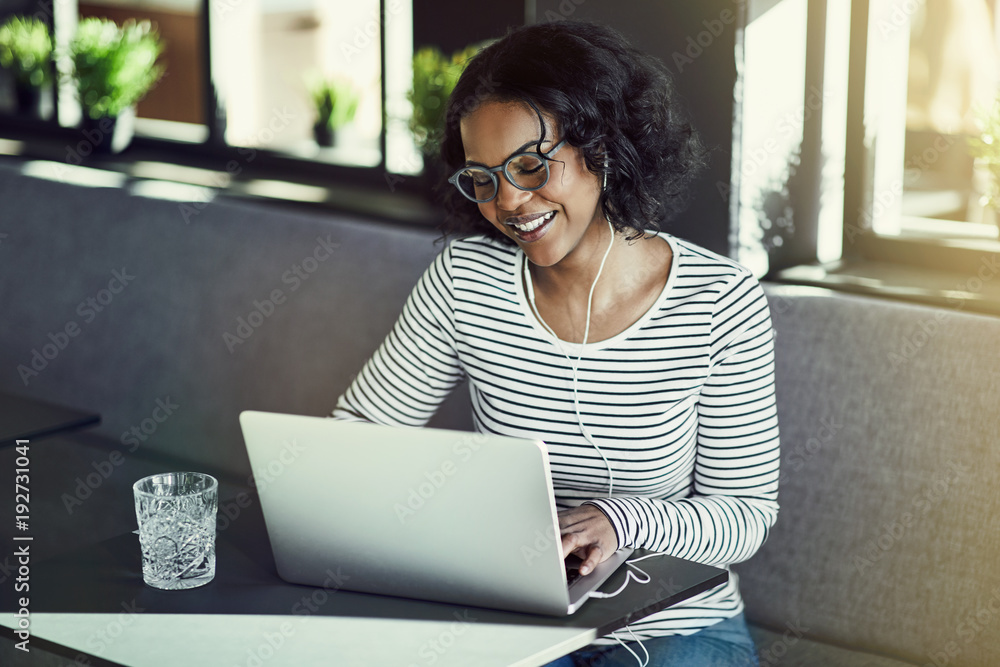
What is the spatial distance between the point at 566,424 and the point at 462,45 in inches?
51.0

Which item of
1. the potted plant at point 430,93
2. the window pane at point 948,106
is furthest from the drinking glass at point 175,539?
the window pane at point 948,106

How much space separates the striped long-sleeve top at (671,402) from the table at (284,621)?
0.25 m

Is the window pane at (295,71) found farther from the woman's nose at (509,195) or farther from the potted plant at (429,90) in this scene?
the woman's nose at (509,195)

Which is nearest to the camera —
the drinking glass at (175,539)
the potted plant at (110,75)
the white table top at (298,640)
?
the white table top at (298,640)

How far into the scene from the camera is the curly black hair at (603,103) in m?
1.37

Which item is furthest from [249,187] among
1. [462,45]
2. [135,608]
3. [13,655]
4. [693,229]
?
[135,608]

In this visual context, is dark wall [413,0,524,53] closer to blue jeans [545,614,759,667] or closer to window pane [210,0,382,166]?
window pane [210,0,382,166]

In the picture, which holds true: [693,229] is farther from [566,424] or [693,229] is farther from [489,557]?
[489,557]

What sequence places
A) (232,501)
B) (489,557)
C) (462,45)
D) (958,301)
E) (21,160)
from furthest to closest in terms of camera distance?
(21,160)
(462,45)
(958,301)
(232,501)
(489,557)

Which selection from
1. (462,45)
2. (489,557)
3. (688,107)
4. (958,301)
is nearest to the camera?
(489,557)

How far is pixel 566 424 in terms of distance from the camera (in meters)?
1.47

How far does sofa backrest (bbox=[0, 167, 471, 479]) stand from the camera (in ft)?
6.77

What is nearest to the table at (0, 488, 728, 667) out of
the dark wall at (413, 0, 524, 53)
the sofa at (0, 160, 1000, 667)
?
the sofa at (0, 160, 1000, 667)

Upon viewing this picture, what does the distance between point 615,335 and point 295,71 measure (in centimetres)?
178
